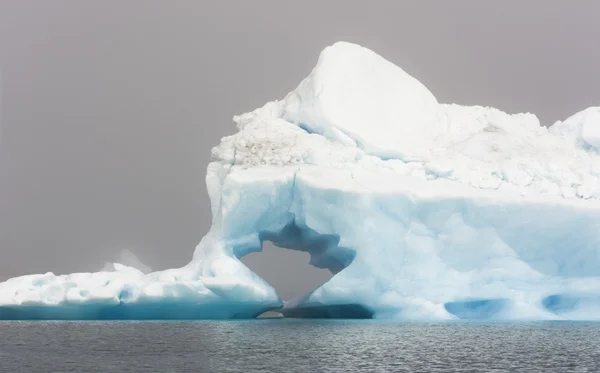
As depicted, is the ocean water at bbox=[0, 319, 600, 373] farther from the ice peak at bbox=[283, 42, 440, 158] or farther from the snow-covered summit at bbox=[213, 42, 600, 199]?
the ice peak at bbox=[283, 42, 440, 158]

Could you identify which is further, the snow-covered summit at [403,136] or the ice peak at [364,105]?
the ice peak at [364,105]

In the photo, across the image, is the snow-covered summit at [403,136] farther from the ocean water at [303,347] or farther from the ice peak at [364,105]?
the ocean water at [303,347]

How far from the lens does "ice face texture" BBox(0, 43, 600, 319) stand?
1789cm

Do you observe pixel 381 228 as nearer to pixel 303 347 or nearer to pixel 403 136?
pixel 403 136

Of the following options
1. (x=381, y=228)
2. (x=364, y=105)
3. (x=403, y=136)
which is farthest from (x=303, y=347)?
(x=364, y=105)

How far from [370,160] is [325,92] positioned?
2103 mm

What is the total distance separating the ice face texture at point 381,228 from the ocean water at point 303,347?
26.1 inches

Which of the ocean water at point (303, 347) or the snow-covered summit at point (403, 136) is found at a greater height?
the snow-covered summit at point (403, 136)

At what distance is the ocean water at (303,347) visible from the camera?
11734mm

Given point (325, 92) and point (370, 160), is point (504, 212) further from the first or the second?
point (325, 92)

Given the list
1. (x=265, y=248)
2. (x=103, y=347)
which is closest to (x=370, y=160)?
(x=103, y=347)

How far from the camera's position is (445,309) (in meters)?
19.0

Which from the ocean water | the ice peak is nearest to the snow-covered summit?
the ice peak

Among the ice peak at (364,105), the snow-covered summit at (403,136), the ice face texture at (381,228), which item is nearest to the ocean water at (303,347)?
the ice face texture at (381,228)
